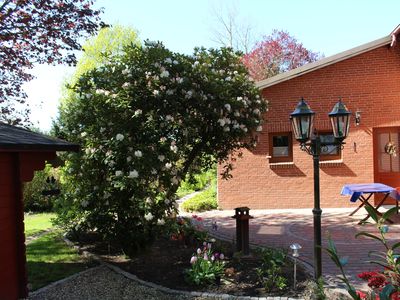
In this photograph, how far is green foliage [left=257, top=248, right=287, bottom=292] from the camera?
5.66 m

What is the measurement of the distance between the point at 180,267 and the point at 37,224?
7.19 m

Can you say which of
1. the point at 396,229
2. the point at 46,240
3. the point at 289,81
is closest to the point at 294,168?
the point at 289,81

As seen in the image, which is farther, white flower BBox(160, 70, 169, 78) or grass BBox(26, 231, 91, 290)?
white flower BBox(160, 70, 169, 78)

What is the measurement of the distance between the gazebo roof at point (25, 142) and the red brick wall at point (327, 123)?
8666 mm

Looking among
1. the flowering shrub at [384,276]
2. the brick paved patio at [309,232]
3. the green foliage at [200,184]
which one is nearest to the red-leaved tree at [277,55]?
the green foliage at [200,184]

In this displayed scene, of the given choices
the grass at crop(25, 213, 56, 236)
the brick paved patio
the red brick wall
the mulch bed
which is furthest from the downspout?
the grass at crop(25, 213, 56, 236)

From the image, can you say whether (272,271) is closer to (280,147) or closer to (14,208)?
(14,208)

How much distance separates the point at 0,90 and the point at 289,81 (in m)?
8.53

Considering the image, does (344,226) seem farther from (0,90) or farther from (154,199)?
(0,90)

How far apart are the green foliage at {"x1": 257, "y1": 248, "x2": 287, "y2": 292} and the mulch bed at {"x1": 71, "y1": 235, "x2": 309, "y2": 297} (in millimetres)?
81

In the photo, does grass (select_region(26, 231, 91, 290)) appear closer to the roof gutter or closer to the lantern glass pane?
the lantern glass pane

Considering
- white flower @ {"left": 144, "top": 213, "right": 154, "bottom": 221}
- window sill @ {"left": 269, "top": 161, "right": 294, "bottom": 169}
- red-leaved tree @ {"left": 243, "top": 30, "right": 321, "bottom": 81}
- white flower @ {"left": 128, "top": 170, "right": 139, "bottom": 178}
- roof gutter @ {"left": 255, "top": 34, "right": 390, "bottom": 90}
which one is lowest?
white flower @ {"left": 144, "top": 213, "right": 154, "bottom": 221}

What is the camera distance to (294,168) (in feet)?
43.7

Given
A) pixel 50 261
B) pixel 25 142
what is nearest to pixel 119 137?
pixel 25 142
